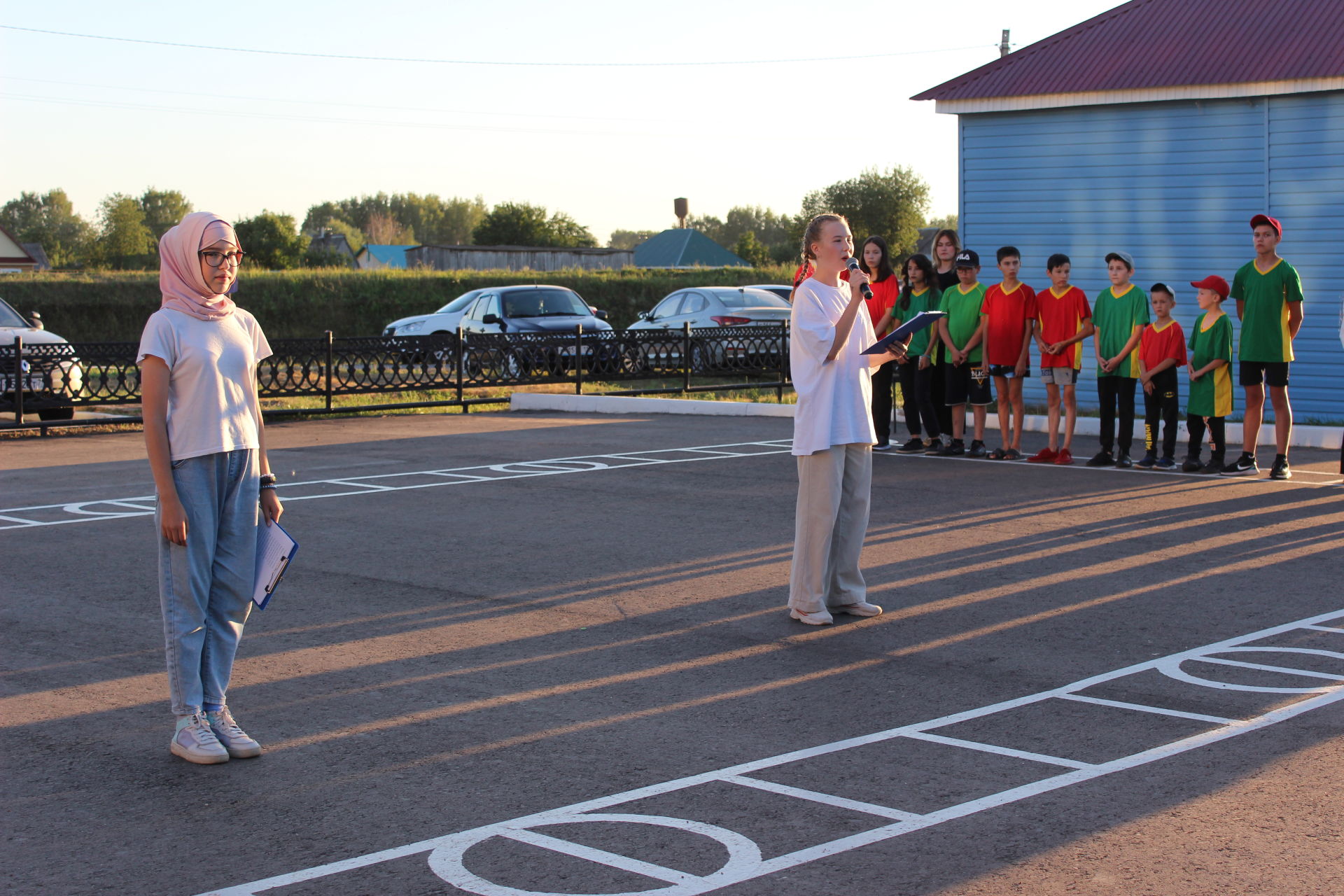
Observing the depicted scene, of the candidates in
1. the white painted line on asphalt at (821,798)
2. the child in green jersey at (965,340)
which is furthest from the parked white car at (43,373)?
the white painted line on asphalt at (821,798)

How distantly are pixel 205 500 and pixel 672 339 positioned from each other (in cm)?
1772

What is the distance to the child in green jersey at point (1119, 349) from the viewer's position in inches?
493

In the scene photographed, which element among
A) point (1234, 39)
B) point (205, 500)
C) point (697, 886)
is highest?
point (1234, 39)

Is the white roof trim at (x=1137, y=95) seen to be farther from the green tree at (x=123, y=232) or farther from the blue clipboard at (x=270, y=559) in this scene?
the green tree at (x=123, y=232)

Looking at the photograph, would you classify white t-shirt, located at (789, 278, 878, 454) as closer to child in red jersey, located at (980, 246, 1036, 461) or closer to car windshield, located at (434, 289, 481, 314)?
child in red jersey, located at (980, 246, 1036, 461)

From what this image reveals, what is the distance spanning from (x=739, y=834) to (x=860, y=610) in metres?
3.06

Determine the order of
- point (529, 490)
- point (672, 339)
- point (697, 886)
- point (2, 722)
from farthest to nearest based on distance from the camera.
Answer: point (672, 339) → point (529, 490) → point (2, 722) → point (697, 886)

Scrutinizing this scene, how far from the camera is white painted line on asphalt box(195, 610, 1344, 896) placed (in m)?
3.96

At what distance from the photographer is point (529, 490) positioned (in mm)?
11812

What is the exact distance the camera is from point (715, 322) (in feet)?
78.9

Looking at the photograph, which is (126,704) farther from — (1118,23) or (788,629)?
(1118,23)

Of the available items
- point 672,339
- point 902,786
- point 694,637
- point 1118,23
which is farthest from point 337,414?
point 902,786

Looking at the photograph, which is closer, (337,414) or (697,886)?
(697,886)

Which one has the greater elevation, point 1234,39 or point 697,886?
point 1234,39
